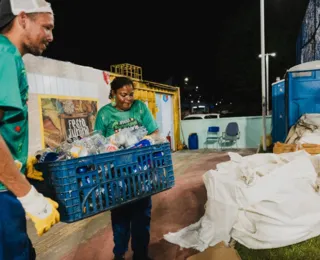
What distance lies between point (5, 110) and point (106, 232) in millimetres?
2952

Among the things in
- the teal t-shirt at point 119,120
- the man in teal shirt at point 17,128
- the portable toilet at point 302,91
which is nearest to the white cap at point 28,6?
the man in teal shirt at point 17,128

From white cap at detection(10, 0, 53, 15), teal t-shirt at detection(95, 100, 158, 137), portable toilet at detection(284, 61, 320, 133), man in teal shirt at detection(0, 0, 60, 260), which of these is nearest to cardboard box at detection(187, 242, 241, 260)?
teal t-shirt at detection(95, 100, 158, 137)

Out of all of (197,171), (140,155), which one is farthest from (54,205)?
(197,171)

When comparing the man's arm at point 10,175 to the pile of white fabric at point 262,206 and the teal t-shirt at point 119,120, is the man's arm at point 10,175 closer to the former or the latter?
the teal t-shirt at point 119,120

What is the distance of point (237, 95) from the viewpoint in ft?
115

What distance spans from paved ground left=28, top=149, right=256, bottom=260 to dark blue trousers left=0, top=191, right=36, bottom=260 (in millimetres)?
1876

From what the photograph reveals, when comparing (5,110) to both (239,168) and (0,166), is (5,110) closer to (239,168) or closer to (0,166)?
(0,166)

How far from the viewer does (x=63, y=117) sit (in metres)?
5.27

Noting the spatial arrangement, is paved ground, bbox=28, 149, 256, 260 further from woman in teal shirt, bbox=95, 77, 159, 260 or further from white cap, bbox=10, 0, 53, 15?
white cap, bbox=10, 0, 53, 15

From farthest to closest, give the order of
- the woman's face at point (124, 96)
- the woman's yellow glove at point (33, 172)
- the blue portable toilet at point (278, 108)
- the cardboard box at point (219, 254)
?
the blue portable toilet at point (278, 108) → the woman's face at point (124, 96) → the cardboard box at point (219, 254) → the woman's yellow glove at point (33, 172)

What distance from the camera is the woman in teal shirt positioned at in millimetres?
2537

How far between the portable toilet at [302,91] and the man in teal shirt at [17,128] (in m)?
5.93

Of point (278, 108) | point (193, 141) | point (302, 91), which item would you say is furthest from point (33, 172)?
point (193, 141)

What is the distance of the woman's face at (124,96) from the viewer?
252cm
